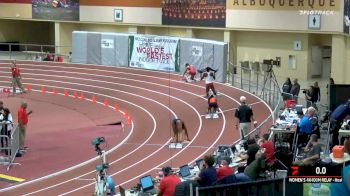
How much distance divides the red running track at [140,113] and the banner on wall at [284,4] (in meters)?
5.14

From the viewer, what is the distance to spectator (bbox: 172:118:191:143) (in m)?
21.9

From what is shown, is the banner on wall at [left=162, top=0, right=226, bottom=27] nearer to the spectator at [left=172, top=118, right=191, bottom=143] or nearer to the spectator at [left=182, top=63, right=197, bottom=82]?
the spectator at [left=182, top=63, right=197, bottom=82]

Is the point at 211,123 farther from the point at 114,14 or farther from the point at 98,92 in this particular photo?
the point at 114,14

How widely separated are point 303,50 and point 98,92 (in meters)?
10.3

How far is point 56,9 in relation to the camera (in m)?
46.1

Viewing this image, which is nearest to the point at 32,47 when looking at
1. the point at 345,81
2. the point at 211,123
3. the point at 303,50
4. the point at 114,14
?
the point at 114,14

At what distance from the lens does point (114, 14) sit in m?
44.2

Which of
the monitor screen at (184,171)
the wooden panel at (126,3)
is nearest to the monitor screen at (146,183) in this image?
the monitor screen at (184,171)

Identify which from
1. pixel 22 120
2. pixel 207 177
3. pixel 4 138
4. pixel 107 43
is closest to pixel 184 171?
pixel 207 177

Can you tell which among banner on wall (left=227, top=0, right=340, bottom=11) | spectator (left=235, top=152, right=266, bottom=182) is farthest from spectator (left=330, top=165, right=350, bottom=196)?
banner on wall (left=227, top=0, right=340, bottom=11)

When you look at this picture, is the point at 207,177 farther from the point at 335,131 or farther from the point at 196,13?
the point at 196,13

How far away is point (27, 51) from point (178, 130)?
2640 centimetres

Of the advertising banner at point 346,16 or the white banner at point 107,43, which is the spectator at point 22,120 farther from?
the white banner at point 107,43

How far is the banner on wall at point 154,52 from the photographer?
37812mm
